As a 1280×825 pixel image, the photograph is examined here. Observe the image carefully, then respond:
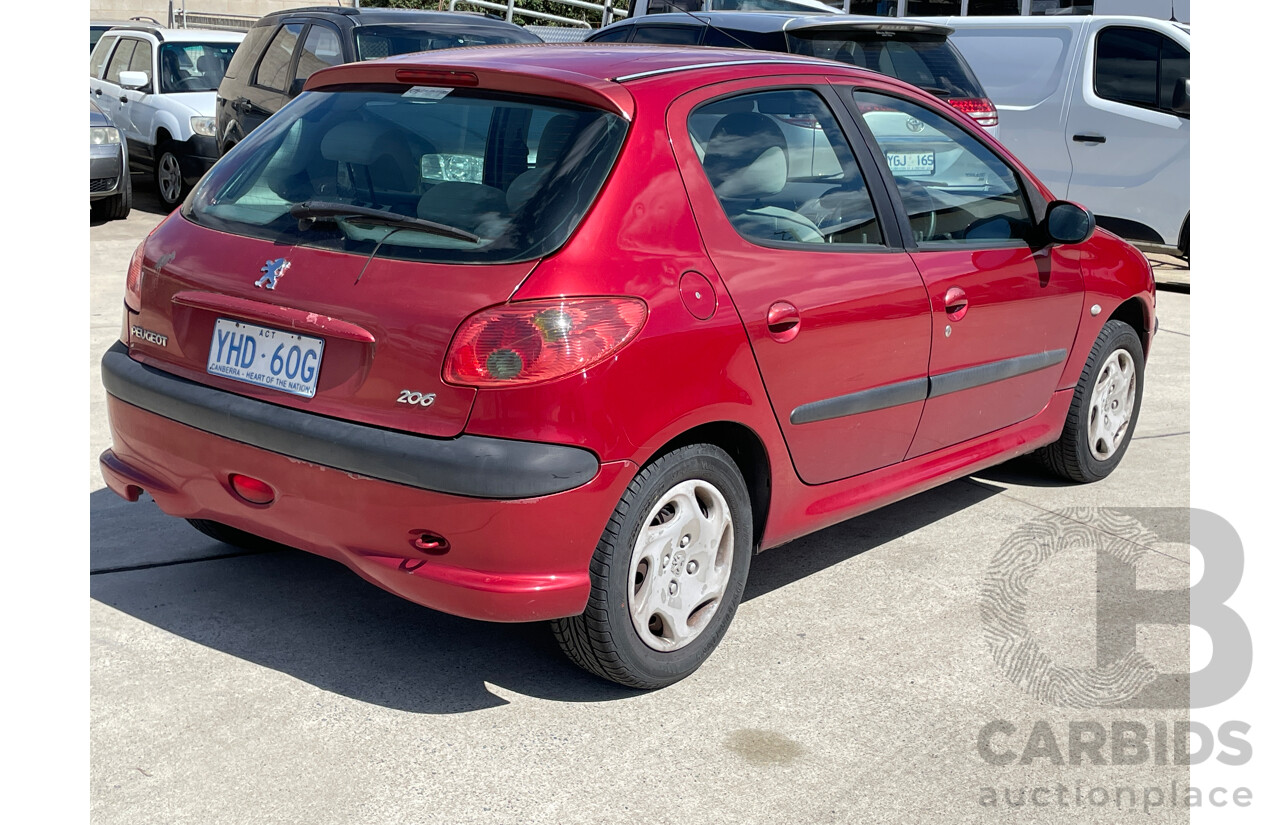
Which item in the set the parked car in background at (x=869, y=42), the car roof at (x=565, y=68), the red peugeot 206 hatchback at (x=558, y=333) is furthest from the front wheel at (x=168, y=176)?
the car roof at (x=565, y=68)

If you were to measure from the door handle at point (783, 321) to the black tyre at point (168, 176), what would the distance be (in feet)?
32.9

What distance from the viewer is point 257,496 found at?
10.9ft

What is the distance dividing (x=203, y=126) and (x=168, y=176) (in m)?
0.77

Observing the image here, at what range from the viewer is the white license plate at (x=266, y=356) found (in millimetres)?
3186

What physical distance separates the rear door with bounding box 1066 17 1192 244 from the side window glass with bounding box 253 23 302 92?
19.7ft

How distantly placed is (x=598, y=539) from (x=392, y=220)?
953 mm

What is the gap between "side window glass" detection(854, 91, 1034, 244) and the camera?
4184 mm

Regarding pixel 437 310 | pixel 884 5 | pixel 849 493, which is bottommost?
pixel 849 493

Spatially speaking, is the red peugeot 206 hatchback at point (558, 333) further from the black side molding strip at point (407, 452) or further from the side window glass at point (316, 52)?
the side window glass at point (316, 52)

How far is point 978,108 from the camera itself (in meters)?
8.87

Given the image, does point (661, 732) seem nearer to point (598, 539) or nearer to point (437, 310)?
point (598, 539)

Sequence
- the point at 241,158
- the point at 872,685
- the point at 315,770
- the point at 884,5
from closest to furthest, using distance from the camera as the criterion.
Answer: the point at 315,770 < the point at 872,685 < the point at 241,158 < the point at 884,5

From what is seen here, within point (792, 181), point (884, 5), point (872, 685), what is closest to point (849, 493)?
point (872, 685)

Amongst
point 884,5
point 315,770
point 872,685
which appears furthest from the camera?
point 884,5
